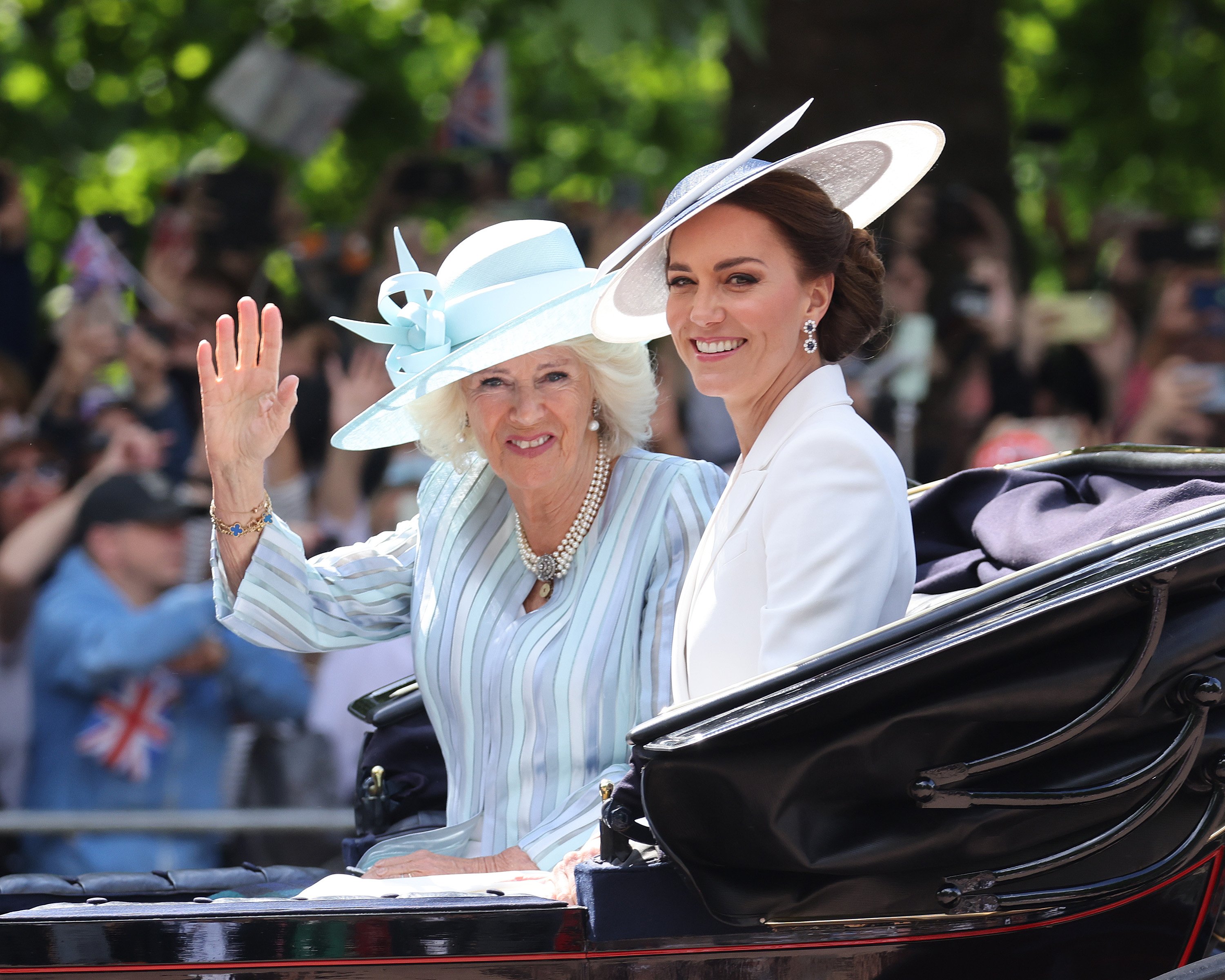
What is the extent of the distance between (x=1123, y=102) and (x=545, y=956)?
6.91 m

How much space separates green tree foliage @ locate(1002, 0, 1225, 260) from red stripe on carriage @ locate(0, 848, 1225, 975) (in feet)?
16.9

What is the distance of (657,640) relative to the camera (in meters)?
2.26

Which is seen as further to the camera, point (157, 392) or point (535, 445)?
point (157, 392)

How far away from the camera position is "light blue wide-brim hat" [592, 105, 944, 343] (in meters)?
1.86

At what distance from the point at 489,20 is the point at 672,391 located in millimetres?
2304

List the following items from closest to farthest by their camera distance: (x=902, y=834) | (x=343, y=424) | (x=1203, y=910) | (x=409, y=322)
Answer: (x=902, y=834) < (x=1203, y=910) < (x=409, y=322) < (x=343, y=424)

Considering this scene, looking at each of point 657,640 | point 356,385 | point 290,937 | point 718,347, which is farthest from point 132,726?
point 718,347

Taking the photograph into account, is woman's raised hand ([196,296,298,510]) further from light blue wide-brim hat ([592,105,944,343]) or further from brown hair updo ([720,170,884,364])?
brown hair updo ([720,170,884,364])

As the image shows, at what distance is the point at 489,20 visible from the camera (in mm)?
6090

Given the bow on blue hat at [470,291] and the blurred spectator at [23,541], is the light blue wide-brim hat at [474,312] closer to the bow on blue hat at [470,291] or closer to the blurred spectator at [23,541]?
the bow on blue hat at [470,291]

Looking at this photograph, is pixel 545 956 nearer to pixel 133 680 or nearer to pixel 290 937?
pixel 290 937

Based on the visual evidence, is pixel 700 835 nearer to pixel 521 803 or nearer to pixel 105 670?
pixel 521 803

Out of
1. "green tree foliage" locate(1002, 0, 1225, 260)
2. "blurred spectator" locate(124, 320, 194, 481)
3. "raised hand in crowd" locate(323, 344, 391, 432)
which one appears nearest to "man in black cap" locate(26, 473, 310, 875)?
"blurred spectator" locate(124, 320, 194, 481)

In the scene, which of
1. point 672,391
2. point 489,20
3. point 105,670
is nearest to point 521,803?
point 105,670
